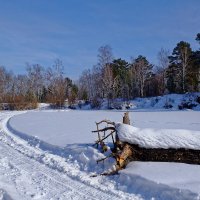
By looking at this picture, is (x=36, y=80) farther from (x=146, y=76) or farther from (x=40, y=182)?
(x=40, y=182)

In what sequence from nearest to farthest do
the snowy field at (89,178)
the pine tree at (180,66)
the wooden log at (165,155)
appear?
the snowy field at (89,178) → the wooden log at (165,155) → the pine tree at (180,66)

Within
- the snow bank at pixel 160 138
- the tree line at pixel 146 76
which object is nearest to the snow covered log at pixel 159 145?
the snow bank at pixel 160 138

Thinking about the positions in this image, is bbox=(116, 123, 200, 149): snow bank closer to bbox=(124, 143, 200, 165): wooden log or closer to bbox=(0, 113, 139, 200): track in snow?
bbox=(124, 143, 200, 165): wooden log

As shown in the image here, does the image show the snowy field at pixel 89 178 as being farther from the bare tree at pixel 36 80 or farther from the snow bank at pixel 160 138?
the bare tree at pixel 36 80

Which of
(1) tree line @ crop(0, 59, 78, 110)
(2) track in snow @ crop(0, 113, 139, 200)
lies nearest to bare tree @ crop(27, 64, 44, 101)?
(1) tree line @ crop(0, 59, 78, 110)

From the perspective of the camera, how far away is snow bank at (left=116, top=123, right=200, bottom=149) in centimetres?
761

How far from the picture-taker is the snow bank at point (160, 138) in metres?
7.61

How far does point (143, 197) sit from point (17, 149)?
639cm

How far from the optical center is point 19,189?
261 inches

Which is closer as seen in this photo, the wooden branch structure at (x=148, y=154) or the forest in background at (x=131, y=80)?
the wooden branch structure at (x=148, y=154)

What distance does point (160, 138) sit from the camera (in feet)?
25.7

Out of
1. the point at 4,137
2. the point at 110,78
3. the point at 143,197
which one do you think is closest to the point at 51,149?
the point at 4,137

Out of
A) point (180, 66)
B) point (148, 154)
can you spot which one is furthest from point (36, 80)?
point (148, 154)

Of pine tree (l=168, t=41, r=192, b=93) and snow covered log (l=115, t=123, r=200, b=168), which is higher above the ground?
pine tree (l=168, t=41, r=192, b=93)
